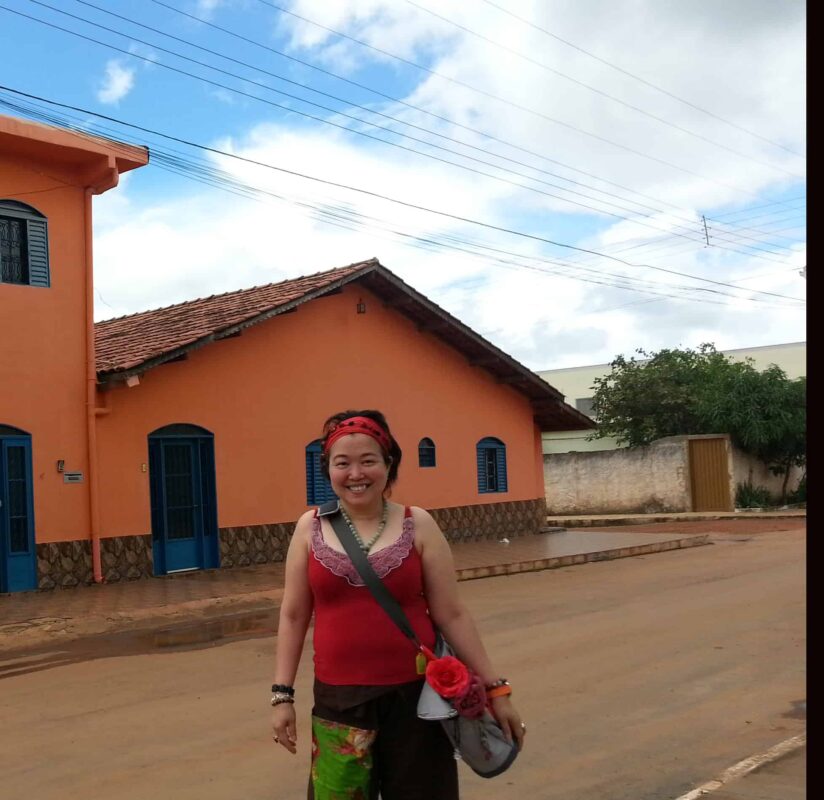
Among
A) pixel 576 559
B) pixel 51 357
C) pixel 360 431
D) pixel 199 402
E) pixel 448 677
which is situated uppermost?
pixel 51 357

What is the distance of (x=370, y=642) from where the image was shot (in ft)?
9.87

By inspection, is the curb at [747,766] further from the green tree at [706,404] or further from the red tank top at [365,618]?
the green tree at [706,404]

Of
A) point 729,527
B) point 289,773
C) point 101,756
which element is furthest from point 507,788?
point 729,527

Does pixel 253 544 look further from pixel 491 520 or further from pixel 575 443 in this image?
pixel 575 443

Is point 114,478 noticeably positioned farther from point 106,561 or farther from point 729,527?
point 729,527

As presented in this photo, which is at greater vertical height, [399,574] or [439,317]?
[439,317]

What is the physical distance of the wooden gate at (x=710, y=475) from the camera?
29.3 metres

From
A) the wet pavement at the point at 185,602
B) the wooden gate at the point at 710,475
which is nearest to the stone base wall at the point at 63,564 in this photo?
the wet pavement at the point at 185,602

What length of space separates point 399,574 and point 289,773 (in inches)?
110

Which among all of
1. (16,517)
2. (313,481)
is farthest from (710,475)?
(16,517)

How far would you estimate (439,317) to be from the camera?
1970 cm

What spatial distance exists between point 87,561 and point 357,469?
39.2ft

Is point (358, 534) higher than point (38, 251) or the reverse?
the reverse
